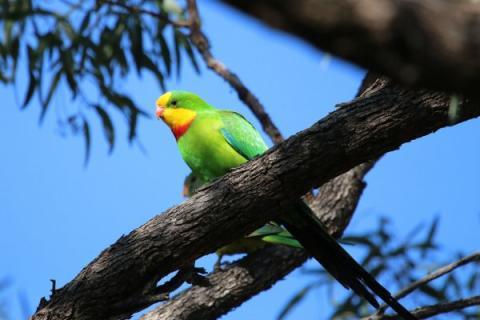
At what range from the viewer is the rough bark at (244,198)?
275cm

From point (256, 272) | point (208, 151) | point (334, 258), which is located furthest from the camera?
point (256, 272)

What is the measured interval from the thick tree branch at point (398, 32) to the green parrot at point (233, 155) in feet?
7.34

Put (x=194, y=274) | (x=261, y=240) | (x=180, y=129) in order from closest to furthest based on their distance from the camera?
(x=194, y=274), (x=180, y=129), (x=261, y=240)

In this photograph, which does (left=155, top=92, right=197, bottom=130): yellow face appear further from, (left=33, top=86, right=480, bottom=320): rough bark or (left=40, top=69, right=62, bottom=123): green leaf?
(left=33, top=86, right=480, bottom=320): rough bark

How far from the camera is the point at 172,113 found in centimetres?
443

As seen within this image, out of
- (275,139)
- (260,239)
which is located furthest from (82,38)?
(260,239)

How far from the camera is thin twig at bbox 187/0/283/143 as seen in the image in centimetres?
484

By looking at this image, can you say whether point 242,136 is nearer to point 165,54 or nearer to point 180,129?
point 180,129

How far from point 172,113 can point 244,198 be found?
168 centimetres

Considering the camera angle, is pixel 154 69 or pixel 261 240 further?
pixel 154 69

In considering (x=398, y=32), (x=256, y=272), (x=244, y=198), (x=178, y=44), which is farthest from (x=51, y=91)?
(x=398, y=32)

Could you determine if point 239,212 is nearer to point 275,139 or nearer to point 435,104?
point 435,104

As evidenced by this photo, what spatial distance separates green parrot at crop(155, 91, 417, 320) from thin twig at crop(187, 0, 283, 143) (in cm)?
48

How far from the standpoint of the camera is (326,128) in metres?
2.78
